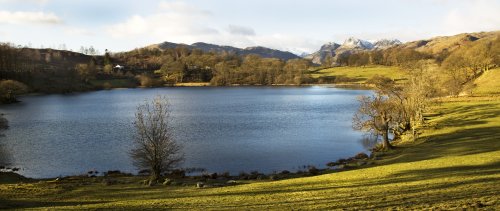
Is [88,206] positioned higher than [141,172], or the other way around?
[88,206]

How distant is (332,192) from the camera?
23984 mm

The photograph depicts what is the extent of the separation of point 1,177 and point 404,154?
134ft

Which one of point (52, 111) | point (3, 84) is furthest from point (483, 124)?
point (3, 84)

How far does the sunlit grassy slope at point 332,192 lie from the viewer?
1955 centimetres

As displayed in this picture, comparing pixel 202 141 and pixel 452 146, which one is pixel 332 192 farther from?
pixel 202 141

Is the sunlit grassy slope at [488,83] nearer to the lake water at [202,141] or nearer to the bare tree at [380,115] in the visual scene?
the lake water at [202,141]

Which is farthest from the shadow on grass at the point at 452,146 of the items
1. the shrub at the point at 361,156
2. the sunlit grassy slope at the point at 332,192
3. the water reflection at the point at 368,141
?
the water reflection at the point at 368,141

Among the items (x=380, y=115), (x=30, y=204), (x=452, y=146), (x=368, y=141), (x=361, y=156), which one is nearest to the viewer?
(x=30, y=204)

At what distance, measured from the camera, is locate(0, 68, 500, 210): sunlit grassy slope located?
1955cm

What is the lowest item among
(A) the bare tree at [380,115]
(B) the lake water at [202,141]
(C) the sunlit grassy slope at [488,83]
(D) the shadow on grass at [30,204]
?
(B) the lake water at [202,141]

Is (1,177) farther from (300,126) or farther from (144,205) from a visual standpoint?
(300,126)

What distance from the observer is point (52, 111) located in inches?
4220

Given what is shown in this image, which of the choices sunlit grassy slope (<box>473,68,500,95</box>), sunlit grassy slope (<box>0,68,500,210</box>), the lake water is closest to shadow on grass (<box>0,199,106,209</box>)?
sunlit grassy slope (<box>0,68,500,210</box>)

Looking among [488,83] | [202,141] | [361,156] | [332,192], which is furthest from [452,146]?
[488,83]
